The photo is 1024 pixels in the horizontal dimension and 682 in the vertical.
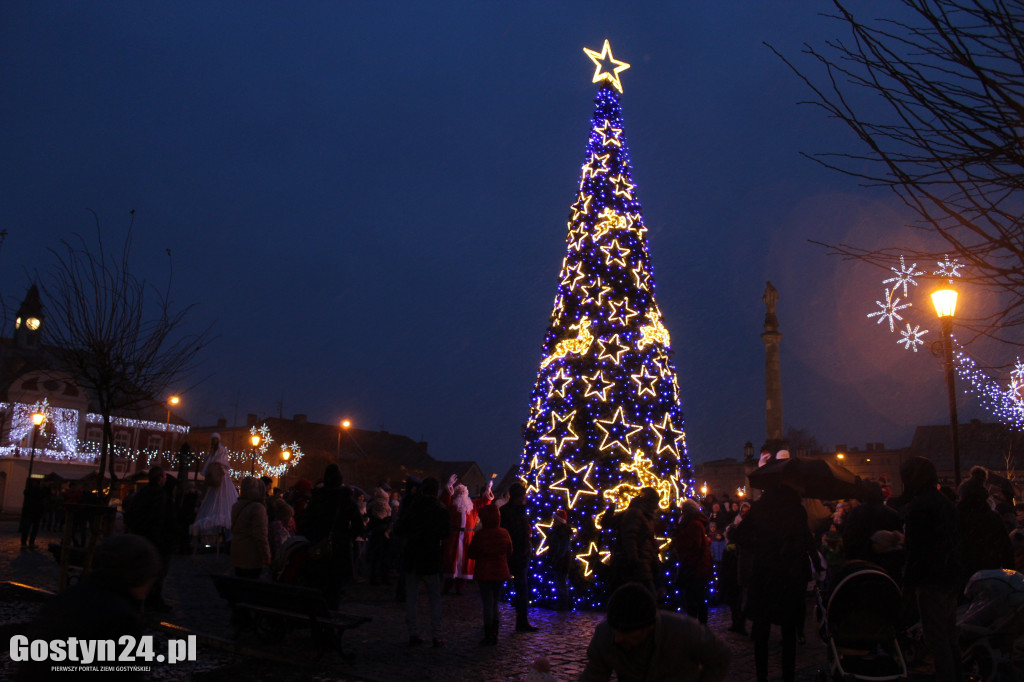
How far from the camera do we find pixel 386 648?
28.0ft

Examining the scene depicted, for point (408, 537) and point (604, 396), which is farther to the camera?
point (604, 396)

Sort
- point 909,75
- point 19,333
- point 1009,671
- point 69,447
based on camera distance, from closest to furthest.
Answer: point 909,75, point 1009,671, point 69,447, point 19,333

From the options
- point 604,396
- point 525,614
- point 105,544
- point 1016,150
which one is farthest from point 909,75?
point 604,396

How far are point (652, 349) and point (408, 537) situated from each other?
6.48 metres

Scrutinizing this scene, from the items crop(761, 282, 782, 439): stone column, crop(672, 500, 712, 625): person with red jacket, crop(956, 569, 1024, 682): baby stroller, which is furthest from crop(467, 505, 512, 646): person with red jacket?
crop(761, 282, 782, 439): stone column

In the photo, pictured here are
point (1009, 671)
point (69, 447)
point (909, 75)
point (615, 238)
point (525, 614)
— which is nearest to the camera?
point (909, 75)

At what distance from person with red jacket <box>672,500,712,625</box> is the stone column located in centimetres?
1624

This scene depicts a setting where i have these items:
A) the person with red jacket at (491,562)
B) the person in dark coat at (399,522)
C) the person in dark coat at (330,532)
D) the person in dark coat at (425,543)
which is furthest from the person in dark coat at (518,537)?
the person in dark coat at (330,532)

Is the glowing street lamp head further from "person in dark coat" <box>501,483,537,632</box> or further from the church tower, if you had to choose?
the church tower

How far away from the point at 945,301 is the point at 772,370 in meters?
17.8

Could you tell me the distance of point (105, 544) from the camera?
10.3 feet

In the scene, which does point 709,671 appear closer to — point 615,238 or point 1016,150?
point 1016,150

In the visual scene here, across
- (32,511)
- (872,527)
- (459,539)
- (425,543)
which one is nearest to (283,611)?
(425,543)

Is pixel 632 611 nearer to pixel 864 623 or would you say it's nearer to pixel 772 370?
pixel 864 623
